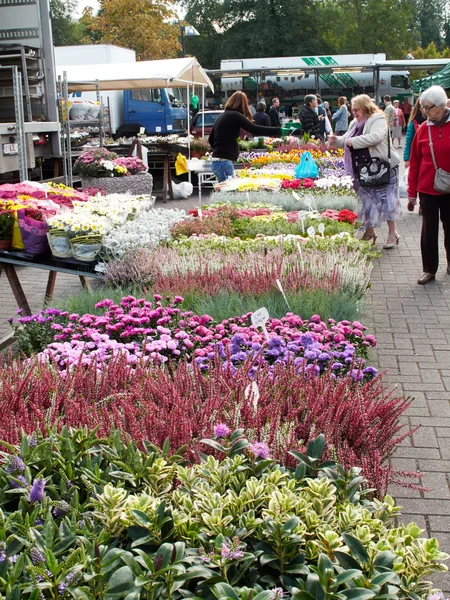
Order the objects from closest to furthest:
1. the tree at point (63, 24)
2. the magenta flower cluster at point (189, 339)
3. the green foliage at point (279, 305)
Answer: the magenta flower cluster at point (189, 339), the green foliage at point (279, 305), the tree at point (63, 24)

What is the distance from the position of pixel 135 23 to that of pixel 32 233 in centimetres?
3254

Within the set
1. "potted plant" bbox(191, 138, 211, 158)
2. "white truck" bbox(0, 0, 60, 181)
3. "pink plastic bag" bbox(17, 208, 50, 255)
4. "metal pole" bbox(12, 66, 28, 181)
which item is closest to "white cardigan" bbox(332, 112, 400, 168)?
"pink plastic bag" bbox(17, 208, 50, 255)

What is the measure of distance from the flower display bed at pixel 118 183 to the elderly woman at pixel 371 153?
495 cm

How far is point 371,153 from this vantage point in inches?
355

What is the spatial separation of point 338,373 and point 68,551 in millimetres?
2347

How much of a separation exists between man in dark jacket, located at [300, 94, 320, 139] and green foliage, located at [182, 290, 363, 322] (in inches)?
483

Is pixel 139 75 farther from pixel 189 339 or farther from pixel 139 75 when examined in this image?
pixel 189 339

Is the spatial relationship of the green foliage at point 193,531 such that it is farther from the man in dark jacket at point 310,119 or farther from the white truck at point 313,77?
the white truck at point 313,77

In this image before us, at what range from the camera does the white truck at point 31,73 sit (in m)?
11.2

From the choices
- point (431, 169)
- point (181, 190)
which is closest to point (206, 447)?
point (431, 169)

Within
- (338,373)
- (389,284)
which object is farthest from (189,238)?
(338,373)

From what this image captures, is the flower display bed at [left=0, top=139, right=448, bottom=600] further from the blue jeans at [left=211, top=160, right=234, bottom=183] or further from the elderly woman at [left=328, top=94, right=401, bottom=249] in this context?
the blue jeans at [left=211, top=160, right=234, bottom=183]

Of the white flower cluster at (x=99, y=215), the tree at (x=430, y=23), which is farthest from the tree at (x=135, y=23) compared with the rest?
the tree at (x=430, y=23)

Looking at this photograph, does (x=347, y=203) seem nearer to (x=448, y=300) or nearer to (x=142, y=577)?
(x=448, y=300)
